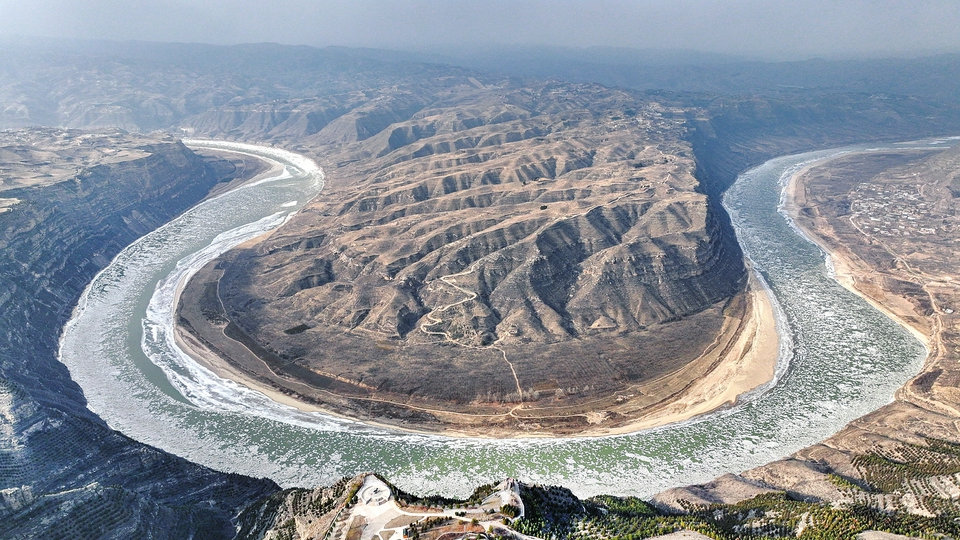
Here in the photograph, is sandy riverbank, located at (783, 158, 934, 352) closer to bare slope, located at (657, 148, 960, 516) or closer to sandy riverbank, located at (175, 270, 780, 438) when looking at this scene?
bare slope, located at (657, 148, 960, 516)

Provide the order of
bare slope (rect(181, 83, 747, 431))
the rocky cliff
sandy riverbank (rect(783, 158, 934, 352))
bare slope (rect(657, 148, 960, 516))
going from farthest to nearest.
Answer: sandy riverbank (rect(783, 158, 934, 352)) → bare slope (rect(181, 83, 747, 431)) → bare slope (rect(657, 148, 960, 516)) → the rocky cliff

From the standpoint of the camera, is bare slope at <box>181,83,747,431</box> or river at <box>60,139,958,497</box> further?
bare slope at <box>181,83,747,431</box>

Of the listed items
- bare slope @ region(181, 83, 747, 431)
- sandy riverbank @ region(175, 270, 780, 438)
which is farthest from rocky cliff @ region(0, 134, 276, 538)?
bare slope @ region(181, 83, 747, 431)

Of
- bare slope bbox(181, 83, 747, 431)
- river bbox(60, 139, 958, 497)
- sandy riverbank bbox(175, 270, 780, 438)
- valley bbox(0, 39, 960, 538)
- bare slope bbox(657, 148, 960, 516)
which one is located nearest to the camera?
valley bbox(0, 39, 960, 538)

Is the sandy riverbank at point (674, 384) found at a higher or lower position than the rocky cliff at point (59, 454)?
lower

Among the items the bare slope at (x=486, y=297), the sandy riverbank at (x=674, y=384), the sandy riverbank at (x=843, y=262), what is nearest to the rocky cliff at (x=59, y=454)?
the sandy riverbank at (x=674, y=384)

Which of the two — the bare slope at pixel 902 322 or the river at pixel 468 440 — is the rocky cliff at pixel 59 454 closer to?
the river at pixel 468 440

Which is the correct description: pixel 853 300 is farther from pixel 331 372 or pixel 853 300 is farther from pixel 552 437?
pixel 331 372

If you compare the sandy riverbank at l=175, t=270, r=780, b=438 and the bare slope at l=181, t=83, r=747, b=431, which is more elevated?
the bare slope at l=181, t=83, r=747, b=431

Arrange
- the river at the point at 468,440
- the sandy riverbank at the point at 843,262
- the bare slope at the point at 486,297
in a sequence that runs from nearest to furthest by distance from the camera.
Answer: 1. the river at the point at 468,440
2. the bare slope at the point at 486,297
3. the sandy riverbank at the point at 843,262
